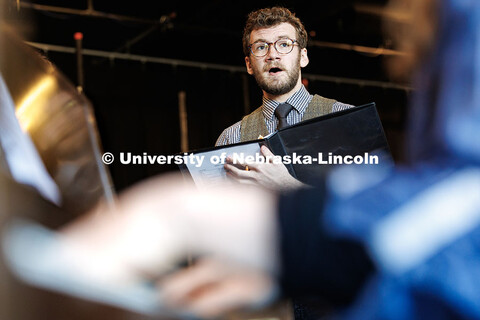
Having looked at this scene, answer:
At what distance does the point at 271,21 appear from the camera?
1.79 m

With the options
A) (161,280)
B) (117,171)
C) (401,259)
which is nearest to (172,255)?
(161,280)

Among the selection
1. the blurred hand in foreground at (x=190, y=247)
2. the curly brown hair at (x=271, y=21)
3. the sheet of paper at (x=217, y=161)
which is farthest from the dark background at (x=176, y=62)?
the blurred hand in foreground at (x=190, y=247)

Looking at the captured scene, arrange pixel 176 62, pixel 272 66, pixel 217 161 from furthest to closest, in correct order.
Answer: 1. pixel 176 62
2. pixel 272 66
3. pixel 217 161

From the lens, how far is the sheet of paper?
1405 mm

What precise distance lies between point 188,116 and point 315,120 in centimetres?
576

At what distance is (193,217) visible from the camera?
45 centimetres

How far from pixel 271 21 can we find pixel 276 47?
7 centimetres

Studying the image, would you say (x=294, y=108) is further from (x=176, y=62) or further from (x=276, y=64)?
(x=176, y=62)

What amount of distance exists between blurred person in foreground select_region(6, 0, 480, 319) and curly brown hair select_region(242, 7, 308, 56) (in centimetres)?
136

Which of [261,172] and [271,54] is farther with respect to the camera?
[271,54]

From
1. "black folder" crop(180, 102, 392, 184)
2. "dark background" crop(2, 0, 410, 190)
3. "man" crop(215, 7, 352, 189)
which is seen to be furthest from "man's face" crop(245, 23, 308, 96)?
"dark background" crop(2, 0, 410, 190)

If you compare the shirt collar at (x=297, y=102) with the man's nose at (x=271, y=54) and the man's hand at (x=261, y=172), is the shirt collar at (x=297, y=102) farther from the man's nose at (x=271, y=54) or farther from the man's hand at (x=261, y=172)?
the man's hand at (x=261, y=172)

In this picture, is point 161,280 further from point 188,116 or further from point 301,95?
point 188,116

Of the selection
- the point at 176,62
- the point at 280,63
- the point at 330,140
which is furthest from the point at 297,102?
the point at 176,62
